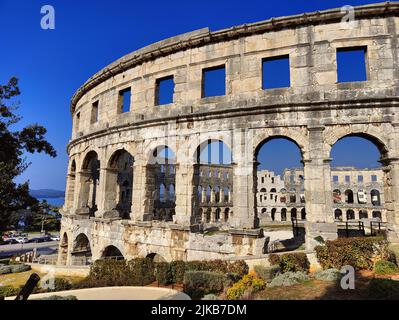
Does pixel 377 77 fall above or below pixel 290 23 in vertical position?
below

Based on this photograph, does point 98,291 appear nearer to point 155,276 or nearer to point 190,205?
point 155,276

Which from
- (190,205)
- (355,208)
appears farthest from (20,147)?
(355,208)

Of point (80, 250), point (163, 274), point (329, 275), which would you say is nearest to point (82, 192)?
point (80, 250)

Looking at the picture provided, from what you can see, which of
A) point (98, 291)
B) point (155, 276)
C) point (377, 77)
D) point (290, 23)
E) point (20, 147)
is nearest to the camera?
point (98, 291)

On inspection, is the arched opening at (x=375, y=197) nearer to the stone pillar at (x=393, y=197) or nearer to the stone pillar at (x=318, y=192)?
the stone pillar at (x=393, y=197)

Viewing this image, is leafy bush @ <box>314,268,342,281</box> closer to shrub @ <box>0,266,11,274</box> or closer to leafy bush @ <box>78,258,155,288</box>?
leafy bush @ <box>78,258,155,288</box>

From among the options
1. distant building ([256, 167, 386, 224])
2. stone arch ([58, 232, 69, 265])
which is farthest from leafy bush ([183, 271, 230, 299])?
distant building ([256, 167, 386, 224])

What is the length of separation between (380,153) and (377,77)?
10.8 ft

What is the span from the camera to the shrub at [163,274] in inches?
381

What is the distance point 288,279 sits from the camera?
809 centimetres

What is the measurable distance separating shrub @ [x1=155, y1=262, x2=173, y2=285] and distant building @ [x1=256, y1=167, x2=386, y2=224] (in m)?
33.6

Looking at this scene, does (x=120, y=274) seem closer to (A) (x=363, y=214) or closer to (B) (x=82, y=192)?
(B) (x=82, y=192)

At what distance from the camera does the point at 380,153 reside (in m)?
11.9

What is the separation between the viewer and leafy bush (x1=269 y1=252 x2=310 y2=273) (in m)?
9.25
